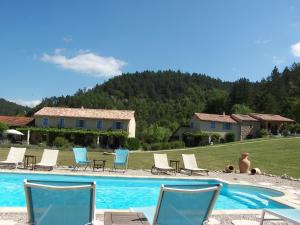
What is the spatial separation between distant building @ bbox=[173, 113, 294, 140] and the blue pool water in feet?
132

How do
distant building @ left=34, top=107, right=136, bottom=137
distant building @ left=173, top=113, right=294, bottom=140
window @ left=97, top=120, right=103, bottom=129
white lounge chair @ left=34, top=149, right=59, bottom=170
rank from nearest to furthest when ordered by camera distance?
white lounge chair @ left=34, top=149, right=59, bottom=170, distant building @ left=34, top=107, right=136, bottom=137, window @ left=97, top=120, right=103, bottom=129, distant building @ left=173, top=113, right=294, bottom=140

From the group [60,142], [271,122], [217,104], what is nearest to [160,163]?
[60,142]

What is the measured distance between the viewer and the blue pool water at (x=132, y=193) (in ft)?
37.2

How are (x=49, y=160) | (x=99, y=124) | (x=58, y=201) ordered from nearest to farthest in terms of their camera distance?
1. (x=58, y=201)
2. (x=49, y=160)
3. (x=99, y=124)

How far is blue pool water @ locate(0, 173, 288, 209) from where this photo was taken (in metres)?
11.3

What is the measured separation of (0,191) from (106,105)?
70.3 metres

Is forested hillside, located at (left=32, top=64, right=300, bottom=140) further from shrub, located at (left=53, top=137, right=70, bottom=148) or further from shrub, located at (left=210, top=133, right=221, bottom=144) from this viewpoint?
shrub, located at (left=53, top=137, right=70, bottom=148)

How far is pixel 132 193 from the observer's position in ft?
43.3

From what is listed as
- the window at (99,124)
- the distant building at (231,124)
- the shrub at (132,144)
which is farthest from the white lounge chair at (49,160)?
the distant building at (231,124)

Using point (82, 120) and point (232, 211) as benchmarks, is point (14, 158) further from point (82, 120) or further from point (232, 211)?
point (82, 120)

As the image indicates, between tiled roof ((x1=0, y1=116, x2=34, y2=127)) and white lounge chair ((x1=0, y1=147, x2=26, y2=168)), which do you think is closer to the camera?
white lounge chair ((x1=0, y1=147, x2=26, y2=168))

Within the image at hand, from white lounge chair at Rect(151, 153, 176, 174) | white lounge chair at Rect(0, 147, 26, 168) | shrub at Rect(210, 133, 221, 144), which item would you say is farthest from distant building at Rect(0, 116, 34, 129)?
white lounge chair at Rect(151, 153, 176, 174)

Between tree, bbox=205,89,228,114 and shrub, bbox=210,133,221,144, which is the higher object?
tree, bbox=205,89,228,114

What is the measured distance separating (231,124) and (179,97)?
4016cm
